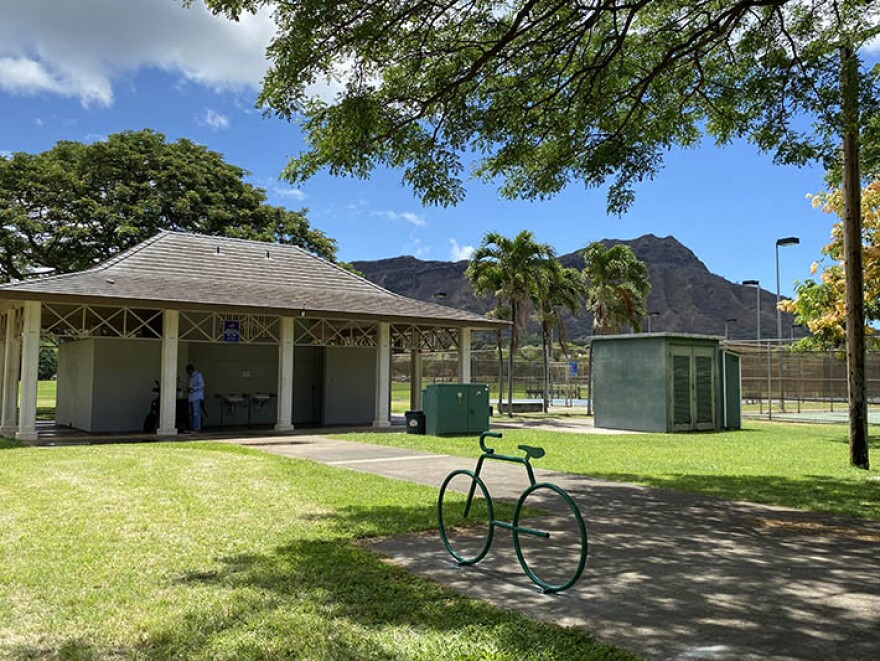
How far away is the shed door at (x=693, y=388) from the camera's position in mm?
21906

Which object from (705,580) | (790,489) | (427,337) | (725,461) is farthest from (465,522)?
(427,337)

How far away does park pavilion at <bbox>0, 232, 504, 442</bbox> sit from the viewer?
58.1 ft

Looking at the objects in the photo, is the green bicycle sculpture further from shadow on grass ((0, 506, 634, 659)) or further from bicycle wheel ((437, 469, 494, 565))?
shadow on grass ((0, 506, 634, 659))

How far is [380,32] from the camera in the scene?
30.2ft

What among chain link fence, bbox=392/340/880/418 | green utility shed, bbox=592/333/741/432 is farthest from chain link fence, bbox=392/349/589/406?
green utility shed, bbox=592/333/741/432

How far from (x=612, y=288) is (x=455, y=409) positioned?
1698 centimetres

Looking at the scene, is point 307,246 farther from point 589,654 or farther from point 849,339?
point 589,654

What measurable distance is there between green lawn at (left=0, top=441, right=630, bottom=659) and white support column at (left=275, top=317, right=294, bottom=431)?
31.5 ft

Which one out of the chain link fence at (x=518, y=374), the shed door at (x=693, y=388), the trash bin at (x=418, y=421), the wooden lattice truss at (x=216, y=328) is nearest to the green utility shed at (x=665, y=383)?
the shed door at (x=693, y=388)

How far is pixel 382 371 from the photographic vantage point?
21.2 metres

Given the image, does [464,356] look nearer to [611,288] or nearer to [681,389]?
[681,389]

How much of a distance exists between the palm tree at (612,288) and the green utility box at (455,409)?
15.4 metres

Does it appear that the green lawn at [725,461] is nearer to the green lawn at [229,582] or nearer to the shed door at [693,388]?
the shed door at [693,388]

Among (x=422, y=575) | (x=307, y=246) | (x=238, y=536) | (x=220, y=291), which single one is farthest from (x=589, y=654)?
(x=307, y=246)
